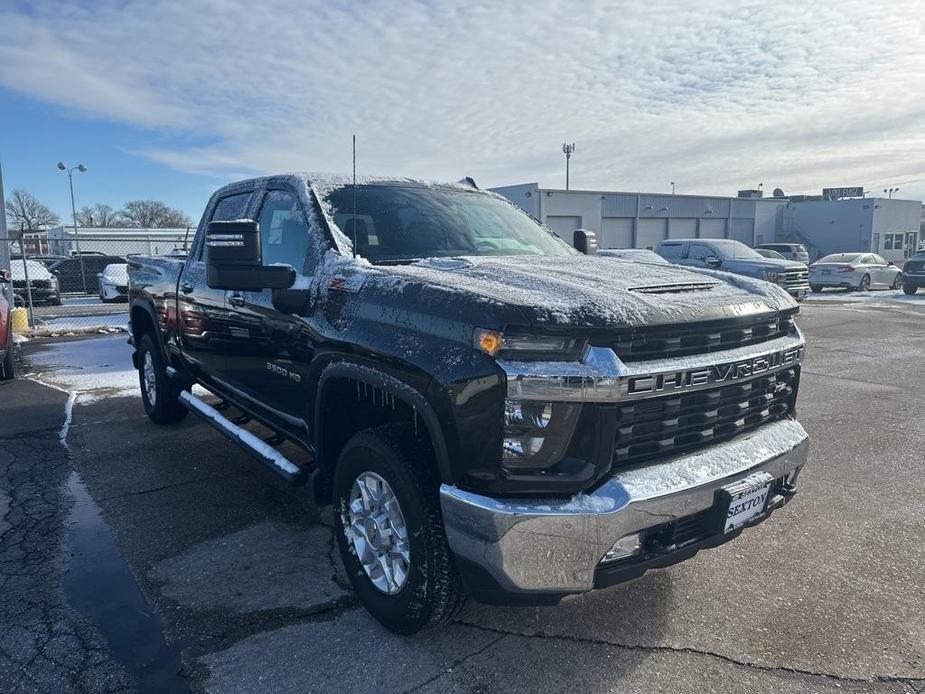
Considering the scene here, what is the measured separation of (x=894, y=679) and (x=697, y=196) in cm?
4240

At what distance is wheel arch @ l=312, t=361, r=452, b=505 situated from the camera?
2412mm

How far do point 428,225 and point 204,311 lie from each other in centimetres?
180

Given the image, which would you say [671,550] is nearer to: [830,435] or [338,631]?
[338,631]

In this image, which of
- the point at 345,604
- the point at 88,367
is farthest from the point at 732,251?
the point at 345,604

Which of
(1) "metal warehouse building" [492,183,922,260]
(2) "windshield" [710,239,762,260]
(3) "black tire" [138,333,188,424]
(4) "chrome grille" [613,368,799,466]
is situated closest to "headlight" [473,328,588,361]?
(4) "chrome grille" [613,368,799,466]

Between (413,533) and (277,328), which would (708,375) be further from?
(277,328)

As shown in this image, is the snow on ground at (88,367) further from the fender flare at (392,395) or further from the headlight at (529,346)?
the headlight at (529,346)

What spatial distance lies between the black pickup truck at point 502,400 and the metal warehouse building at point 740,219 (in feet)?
101

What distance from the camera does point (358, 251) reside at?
3340 mm

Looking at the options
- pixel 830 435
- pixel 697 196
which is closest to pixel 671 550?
pixel 830 435

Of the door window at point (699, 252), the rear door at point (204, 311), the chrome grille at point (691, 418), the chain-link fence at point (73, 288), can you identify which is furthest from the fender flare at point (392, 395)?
the door window at point (699, 252)

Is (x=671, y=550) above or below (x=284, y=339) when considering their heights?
below

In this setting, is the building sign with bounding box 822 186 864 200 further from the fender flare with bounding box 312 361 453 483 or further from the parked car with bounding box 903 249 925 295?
the fender flare with bounding box 312 361 453 483

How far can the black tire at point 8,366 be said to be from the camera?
8.07 meters
